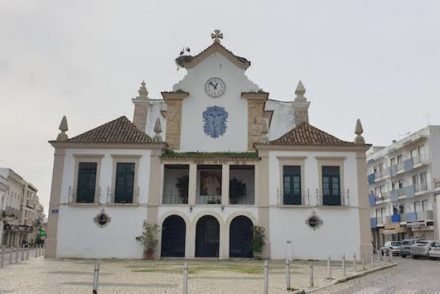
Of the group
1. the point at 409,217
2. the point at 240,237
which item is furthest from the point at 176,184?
the point at 409,217

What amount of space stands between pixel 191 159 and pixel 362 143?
10.8 m

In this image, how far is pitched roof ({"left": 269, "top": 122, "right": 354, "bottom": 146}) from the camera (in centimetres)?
2850

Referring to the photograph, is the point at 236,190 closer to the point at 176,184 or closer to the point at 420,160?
the point at 176,184

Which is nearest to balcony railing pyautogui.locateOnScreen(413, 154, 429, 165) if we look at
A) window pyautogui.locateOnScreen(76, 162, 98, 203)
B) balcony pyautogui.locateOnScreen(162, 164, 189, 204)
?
balcony pyautogui.locateOnScreen(162, 164, 189, 204)

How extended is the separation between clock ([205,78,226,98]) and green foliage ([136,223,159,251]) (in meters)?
10.2

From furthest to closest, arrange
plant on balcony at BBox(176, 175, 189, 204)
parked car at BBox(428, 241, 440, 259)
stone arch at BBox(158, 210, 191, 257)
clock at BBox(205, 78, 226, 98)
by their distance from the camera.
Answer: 1. clock at BBox(205, 78, 226, 98)
2. parked car at BBox(428, 241, 440, 259)
3. plant on balcony at BBox(176, 175, 189, 204)
4. stone arch at BBox(158, 210, 191, 257)

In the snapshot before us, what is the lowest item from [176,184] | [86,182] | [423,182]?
[86,182]

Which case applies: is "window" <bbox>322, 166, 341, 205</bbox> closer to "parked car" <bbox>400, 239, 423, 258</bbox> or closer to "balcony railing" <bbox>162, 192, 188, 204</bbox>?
"balcony railing" <bbox>162, 192, 188, 204</bbox>

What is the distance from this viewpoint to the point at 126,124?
31.3 m

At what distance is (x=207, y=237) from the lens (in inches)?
1123

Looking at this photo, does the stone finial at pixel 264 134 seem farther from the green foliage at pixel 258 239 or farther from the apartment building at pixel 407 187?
the apartment building at pixel 407 187

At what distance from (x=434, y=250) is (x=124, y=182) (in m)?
21.9

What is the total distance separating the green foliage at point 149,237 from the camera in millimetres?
26872

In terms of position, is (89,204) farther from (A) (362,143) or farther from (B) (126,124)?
(A) (362,143)
